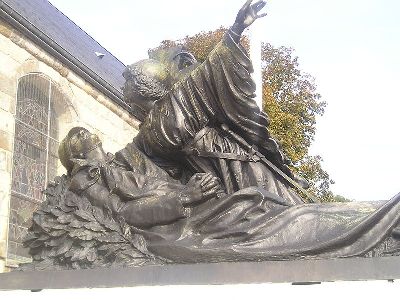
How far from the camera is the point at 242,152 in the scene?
196 inches

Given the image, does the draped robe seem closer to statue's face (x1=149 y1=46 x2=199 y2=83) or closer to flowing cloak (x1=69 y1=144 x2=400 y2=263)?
flowing cloak (x1=69 y1=144 x2=400 y2=263)

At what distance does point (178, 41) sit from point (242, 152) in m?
16.2

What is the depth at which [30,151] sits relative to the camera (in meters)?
15.9

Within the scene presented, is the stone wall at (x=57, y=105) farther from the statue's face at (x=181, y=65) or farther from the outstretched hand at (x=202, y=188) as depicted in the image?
the outstretched hand at (x=202, y=188)

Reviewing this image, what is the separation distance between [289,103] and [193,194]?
646 inches

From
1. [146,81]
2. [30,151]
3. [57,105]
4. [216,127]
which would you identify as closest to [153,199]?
[216,127]

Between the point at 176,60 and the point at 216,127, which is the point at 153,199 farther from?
the point at 176,60

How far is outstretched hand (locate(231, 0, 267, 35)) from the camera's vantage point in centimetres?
471

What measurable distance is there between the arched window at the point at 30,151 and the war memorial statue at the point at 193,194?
9558 millimetres

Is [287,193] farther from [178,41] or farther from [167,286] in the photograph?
[178,41]

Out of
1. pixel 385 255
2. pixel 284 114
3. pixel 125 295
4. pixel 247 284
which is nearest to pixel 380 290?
pixel 385 255

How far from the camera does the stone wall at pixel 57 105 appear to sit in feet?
45.9

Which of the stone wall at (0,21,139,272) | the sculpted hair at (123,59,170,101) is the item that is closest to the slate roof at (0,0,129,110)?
the stone wall at (0,21,139,272)

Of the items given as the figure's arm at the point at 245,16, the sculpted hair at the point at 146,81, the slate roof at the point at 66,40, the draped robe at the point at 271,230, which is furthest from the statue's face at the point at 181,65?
the slate roof at the point at 66,40
